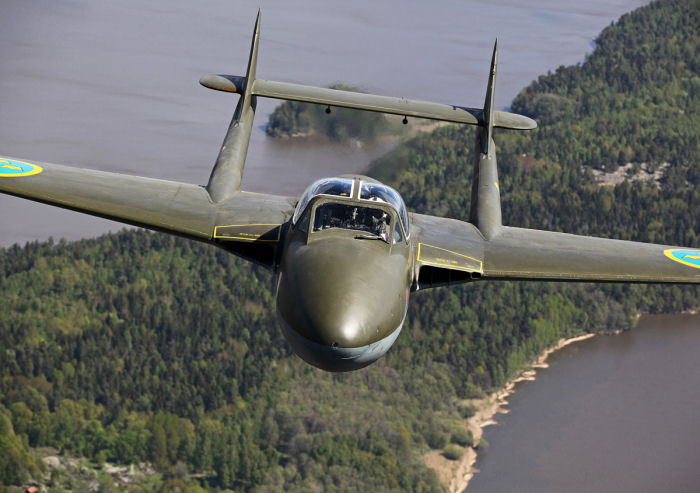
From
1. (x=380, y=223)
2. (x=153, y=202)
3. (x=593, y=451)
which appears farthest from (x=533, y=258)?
(x=593, y=451)

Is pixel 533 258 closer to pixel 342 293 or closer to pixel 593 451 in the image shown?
pixel 342 293

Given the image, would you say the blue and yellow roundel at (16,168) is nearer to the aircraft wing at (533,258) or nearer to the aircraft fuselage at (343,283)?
the aircraft fuselage at (343,283)

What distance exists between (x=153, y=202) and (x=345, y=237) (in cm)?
1171

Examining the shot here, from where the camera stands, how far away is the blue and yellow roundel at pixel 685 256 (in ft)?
129

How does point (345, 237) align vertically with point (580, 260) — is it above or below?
above

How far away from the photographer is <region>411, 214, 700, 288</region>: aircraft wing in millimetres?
36562

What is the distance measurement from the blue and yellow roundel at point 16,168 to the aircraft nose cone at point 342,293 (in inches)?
629

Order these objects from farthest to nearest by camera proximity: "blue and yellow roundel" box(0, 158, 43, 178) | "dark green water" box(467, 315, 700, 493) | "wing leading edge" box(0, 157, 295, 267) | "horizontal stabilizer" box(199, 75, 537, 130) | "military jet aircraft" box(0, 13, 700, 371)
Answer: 1. "dark green water" box(467, 315, 700, 493)
2. "horizontal stabilizer" box(199, 75, 537, 130)
3. "blue and yellow roundel" box(0, 158, 43, 178)
4. "wing leading edge" box(0, 157, 295, 267)
5. "military jet aircraft" box(0, 13, 700, 371)

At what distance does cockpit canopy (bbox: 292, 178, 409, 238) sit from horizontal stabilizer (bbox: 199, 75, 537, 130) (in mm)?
8751

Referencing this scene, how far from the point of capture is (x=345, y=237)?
101 feet

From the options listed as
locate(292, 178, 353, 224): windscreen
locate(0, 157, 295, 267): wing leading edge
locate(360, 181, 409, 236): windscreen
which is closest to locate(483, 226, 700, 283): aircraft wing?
locate(360, 181, 409, 236): windscreen

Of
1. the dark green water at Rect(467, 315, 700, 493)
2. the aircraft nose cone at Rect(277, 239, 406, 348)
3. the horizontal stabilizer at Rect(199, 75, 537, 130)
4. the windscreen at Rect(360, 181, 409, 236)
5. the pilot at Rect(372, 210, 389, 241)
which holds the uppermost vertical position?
the horizontal stabilizer at Rect(199, 75, 537, 130)

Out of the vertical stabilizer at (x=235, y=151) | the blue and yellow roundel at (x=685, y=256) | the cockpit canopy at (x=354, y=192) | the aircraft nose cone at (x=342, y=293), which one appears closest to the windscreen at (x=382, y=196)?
the cockpit canopy at (x=354, y=192)

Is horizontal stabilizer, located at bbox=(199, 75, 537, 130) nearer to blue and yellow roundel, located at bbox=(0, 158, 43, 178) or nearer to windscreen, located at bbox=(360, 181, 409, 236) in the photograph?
windscreen, located at bbox=(360, 181, 409, 236)
